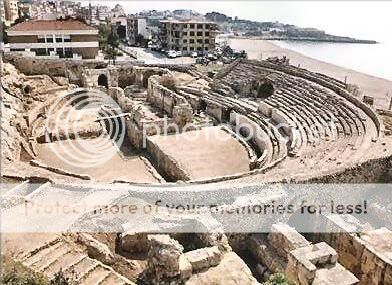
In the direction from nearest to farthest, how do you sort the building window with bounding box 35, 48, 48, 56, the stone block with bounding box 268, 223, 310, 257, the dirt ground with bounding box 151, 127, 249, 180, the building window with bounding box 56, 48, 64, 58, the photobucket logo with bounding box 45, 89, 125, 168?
the stone block with bounding box 268, 223, 310, 257, the dirt ground with bounding box 151, 127, 249, 180, the photobucket logo with bounding box 45, 89, 125, 168, the building window with bounding box 35, 48, 48, 56, the building window with bounding box 56, 48, 64, 58

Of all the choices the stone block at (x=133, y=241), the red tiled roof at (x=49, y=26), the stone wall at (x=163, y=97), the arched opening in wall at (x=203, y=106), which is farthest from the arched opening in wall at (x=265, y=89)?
the stone block at (x=133, y=241)

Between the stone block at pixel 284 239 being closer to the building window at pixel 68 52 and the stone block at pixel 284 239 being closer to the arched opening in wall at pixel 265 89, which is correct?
the arched opening in wall at pixel 265 89

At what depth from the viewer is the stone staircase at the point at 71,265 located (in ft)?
37.8

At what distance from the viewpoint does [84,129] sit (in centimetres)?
2777

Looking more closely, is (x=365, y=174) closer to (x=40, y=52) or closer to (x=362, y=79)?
(x=40, y=52)

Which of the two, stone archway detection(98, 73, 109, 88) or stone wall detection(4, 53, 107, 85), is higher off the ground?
stone wall detection(4, 53, 107, 85)

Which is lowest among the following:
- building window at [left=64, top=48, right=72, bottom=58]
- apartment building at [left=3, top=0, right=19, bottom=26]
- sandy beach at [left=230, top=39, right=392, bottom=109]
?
sandy beach at [left=230, top=39, right=392, bottom=109]

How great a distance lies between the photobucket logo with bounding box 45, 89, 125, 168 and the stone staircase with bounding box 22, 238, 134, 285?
450 inches

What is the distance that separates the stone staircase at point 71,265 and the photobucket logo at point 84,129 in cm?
1142

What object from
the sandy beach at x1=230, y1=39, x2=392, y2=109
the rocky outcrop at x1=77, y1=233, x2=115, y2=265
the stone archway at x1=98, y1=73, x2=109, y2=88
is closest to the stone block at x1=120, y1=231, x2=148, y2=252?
the rocky outcrop at x1=77, y1=233, x2=115, y2=265

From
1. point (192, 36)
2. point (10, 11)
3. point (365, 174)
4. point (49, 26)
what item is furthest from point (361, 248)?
point (10, 11)

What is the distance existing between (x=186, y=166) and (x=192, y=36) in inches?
1889

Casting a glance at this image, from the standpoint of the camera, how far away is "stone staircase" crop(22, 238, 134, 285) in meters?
11.5

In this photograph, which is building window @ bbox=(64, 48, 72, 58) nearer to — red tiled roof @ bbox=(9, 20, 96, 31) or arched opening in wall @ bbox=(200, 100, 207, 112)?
red tiled roof @ bbox=(9, 20, 96, 31)
